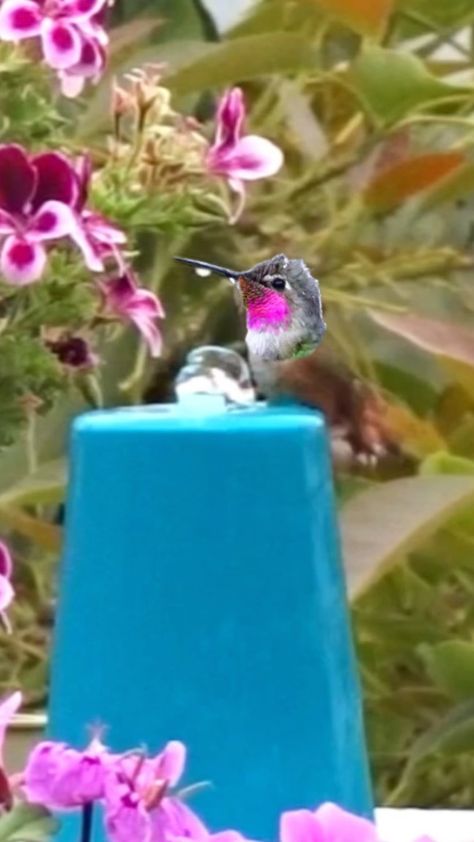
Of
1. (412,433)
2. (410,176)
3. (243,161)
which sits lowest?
(412,433)

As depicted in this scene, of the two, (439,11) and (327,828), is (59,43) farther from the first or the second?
(439,11)

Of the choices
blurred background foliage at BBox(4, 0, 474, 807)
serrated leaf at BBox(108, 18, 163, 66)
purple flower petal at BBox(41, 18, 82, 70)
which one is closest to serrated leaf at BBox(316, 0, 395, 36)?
blurred background foliage at BBox(4, 0, 474, 807)

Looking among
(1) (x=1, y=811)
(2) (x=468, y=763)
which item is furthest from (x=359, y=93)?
(1) (x=1, y=811)

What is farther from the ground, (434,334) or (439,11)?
(439,11)

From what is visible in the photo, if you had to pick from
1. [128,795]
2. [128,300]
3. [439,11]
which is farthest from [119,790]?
[439,11]

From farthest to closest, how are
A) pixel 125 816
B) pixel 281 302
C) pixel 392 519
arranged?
pixel 392 519 < pixel 281 302 < pixel 125 816

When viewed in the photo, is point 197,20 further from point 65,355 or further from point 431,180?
point 65,355

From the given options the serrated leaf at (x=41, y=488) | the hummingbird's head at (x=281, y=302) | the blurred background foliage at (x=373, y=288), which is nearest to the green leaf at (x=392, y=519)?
the blurred background foliage at (x=373, y=288)

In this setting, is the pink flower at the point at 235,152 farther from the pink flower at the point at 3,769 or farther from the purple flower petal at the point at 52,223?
the pink flower at the point at 3,769
